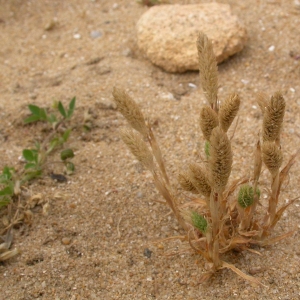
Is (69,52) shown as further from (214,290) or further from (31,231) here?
(214,290)

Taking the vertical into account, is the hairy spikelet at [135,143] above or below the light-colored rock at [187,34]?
above

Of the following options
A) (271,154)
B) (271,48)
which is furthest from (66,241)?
(271,48)

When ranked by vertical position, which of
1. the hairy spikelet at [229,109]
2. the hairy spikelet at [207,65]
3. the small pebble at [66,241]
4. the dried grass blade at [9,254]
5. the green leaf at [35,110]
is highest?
the hairy spikelet at [207,65]

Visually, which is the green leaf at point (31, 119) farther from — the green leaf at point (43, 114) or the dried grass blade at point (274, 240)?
the dried grass blade at point (274, 240)

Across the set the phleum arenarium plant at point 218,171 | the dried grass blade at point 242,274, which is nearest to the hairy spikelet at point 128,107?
the phleum arenarium plant at point 218,171

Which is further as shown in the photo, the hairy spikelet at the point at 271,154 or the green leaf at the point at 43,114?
the green leaf at the point at 43,114

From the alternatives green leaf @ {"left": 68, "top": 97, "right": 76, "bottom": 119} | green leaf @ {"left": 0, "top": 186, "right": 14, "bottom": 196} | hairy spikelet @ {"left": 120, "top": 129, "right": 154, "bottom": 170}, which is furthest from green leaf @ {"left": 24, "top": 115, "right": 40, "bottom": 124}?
hairy spikelet @ {"left": 120, "top": 129, "right": 154, "bottom": 170}
